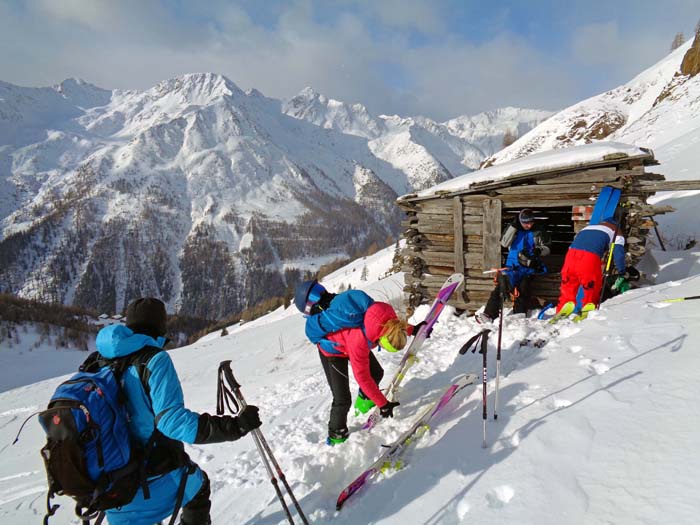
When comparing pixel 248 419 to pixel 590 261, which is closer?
pixel 248 419

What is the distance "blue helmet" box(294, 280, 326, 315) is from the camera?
4.13m

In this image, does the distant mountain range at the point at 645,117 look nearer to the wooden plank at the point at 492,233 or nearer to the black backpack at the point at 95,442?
the wooden plank at the point at 492,233

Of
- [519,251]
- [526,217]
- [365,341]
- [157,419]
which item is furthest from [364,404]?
[526,217]

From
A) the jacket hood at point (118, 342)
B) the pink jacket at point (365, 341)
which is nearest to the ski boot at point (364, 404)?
the pink jacket at point (365, 341)

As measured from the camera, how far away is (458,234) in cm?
960

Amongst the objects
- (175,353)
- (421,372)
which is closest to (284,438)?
(421,372)

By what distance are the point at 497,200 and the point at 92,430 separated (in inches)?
346

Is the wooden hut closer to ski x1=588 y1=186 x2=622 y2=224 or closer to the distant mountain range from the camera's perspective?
→ ski x1=588 y1=186 x2=622 y2=224

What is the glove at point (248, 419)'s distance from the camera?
9.02 ft

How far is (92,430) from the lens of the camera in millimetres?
2230

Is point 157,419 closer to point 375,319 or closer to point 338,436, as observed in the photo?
point 375,319

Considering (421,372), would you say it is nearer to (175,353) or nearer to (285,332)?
(285,332)

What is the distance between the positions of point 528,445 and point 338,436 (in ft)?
6.53

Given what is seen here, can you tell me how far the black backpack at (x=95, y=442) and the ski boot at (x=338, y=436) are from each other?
6.76 ft
